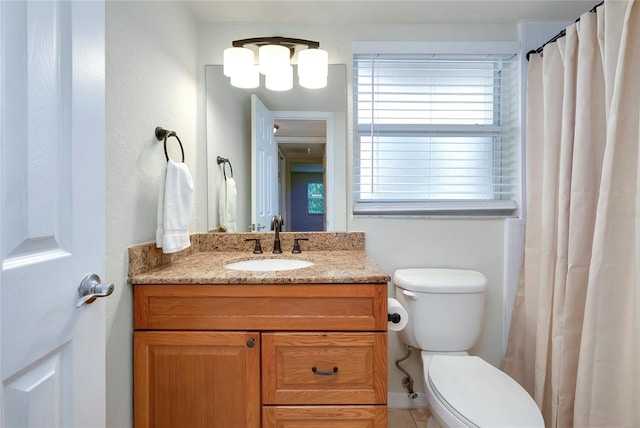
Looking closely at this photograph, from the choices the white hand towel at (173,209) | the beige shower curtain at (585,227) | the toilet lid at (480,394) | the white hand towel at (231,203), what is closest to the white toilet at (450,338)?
the toilet lid at (480,394)

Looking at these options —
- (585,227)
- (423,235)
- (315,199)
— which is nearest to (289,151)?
(315,199)

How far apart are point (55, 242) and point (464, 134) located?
182 centimetres

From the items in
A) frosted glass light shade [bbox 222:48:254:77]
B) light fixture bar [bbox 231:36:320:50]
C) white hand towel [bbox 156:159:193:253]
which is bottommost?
white hand towel [bbox 156:159:193:253]

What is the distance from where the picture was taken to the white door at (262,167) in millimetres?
1756

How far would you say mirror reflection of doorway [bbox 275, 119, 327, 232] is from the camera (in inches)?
69.4

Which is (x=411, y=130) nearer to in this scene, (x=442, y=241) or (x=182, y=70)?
(x=442, y=241)

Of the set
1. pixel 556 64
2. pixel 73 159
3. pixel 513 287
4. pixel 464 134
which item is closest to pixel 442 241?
pixel 513 287

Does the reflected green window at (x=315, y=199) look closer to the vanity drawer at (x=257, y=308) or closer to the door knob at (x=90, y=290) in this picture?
the vanity drawer at (x=257, y=308)

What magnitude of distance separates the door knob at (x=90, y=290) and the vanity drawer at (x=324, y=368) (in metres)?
0.58

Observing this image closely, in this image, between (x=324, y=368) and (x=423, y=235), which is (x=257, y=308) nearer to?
(x=324, y=368)

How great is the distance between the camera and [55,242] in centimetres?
64

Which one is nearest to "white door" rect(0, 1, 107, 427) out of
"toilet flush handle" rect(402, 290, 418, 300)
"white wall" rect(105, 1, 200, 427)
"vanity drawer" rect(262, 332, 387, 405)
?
"white wall" rect(105, 1, 200, 427)

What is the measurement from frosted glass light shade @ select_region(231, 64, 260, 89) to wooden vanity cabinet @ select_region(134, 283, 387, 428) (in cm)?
108

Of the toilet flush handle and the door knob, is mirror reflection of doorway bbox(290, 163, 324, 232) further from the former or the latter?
the door knob
